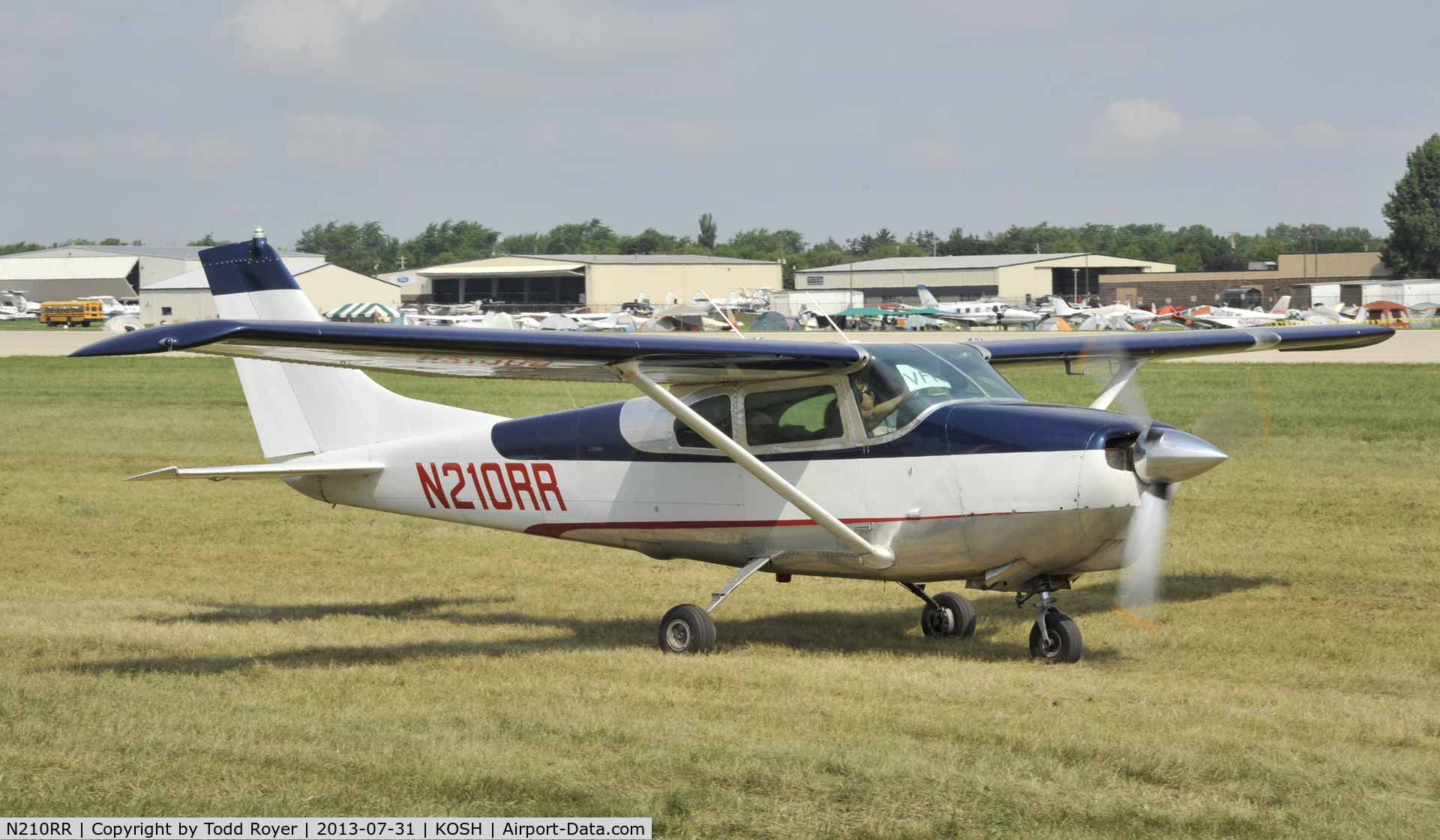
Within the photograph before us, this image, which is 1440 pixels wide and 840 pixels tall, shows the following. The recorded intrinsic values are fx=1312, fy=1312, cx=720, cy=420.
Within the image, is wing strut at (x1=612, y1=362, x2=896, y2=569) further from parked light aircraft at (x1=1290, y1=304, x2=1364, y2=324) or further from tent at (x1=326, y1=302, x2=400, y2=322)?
tent at (x1=326, y1=302, x2=400, y2=322)

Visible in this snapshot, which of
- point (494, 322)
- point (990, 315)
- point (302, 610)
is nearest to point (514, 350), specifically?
point (302, 610)

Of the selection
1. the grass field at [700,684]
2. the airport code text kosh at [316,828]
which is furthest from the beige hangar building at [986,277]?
the airport code text kosh at [316,828]

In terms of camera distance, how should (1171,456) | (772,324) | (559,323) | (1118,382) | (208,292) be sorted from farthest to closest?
(208,292)
(559,323)
(772,324)
(1118,382)
(1171,456)

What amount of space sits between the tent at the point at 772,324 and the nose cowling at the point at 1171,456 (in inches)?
2121

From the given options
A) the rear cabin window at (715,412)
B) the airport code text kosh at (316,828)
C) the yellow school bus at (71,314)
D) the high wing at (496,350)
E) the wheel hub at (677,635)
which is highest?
the yellow school bus at (71,314)

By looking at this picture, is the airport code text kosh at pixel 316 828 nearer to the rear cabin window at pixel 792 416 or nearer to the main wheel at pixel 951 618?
the rear cabin window at pixel 792 416

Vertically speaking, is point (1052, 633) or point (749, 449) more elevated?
point (749, 449)

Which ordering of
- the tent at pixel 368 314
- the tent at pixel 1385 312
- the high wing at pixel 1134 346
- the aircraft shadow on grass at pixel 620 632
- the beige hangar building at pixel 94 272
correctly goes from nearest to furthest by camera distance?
the aircraft shadow on grass at pixel 620 632 < the high wing at pixel 1134 346 < the tent at pixel 1385 312 < the tent at pixel 368 314 < the beige hangar building at pixel 94 272

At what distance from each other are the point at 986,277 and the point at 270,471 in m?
110

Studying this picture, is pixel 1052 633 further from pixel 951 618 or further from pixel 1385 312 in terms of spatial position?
pixel 1385 312

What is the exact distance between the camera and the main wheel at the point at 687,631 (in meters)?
8.84

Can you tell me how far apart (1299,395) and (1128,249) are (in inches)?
6350

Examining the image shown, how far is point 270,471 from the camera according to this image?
9.74m

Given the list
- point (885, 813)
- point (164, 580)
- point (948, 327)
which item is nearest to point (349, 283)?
point (948, 327)
